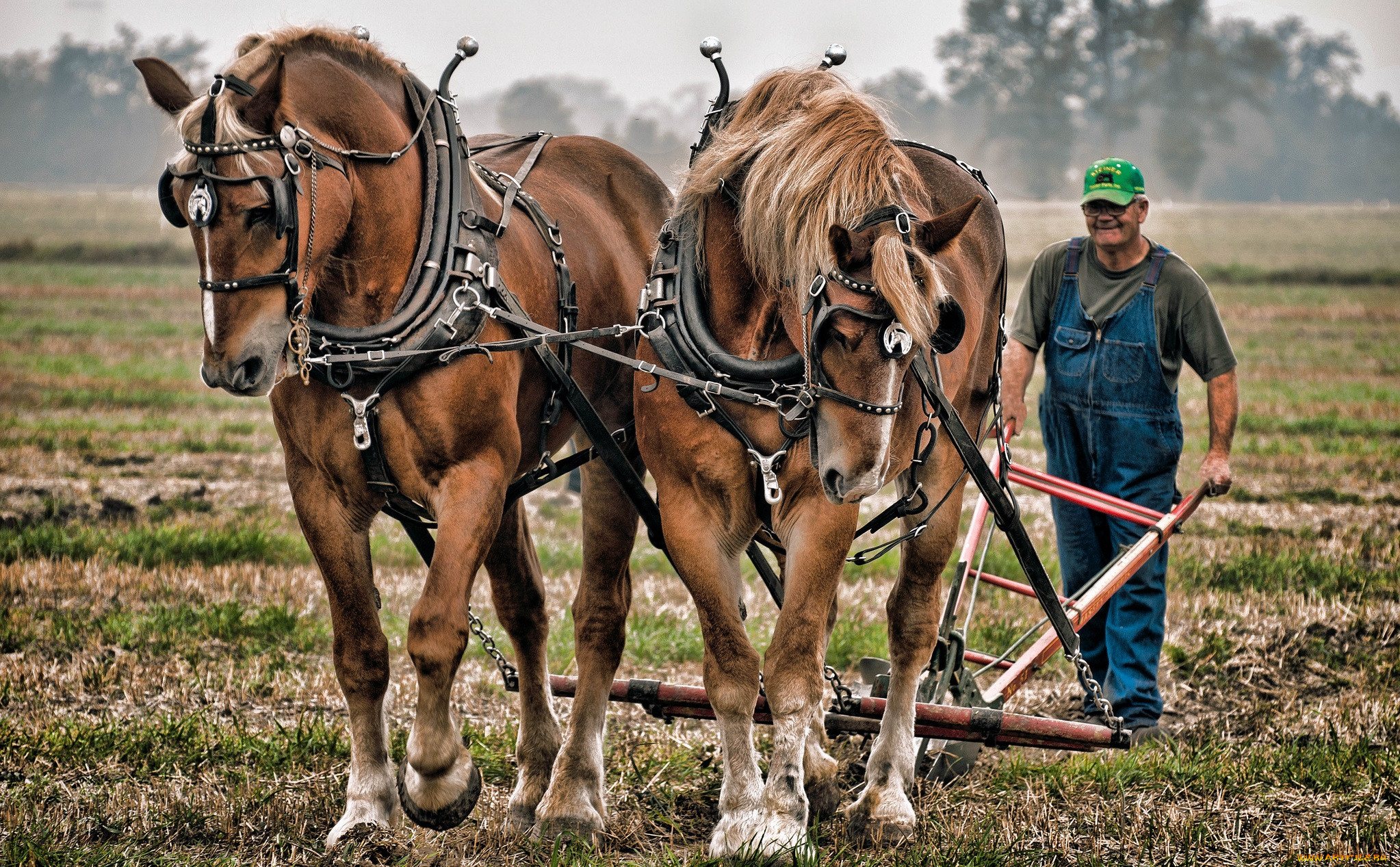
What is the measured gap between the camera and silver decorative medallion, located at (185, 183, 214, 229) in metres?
2.92

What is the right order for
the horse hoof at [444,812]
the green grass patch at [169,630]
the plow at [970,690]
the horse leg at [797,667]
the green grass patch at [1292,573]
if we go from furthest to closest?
the green grass patch at [1292,573] → the green grass patch at [169,630] → the plow at [970,690] → the horse hoof at [444,812] → the horse leg at [797,667]

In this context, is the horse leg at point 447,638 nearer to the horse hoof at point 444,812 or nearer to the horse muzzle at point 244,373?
the horse hoof at point 444,812

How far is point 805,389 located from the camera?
10.5 ft

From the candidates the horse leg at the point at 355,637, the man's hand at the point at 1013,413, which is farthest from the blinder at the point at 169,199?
the man's hand at the point at 1013,413

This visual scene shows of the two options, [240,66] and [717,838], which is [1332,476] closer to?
[717,838]

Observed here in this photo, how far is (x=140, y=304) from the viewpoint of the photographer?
2075 centimetres

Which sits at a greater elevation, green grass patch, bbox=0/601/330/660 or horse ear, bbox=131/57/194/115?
horse ear, bbox=131/57/194/115

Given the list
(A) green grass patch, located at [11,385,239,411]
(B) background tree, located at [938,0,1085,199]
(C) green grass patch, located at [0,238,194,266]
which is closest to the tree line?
(B) background tree, located at [938,0,1085,199]

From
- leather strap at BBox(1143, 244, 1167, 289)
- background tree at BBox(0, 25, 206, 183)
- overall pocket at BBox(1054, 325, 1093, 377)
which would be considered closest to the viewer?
leather strap at BBox(1143, 244, 1167, 289)

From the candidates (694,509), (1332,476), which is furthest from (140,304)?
(694,509)

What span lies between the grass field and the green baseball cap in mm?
2148

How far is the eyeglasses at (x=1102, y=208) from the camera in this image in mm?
4907

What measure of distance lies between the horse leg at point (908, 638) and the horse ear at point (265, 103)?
7.15ft

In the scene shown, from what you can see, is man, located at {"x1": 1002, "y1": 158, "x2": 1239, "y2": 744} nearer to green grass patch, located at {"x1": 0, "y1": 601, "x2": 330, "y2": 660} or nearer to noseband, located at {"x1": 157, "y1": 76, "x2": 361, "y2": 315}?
noseband, located at {"x1": 157, "y1": 76, "x2": 361, "y2": 315}
